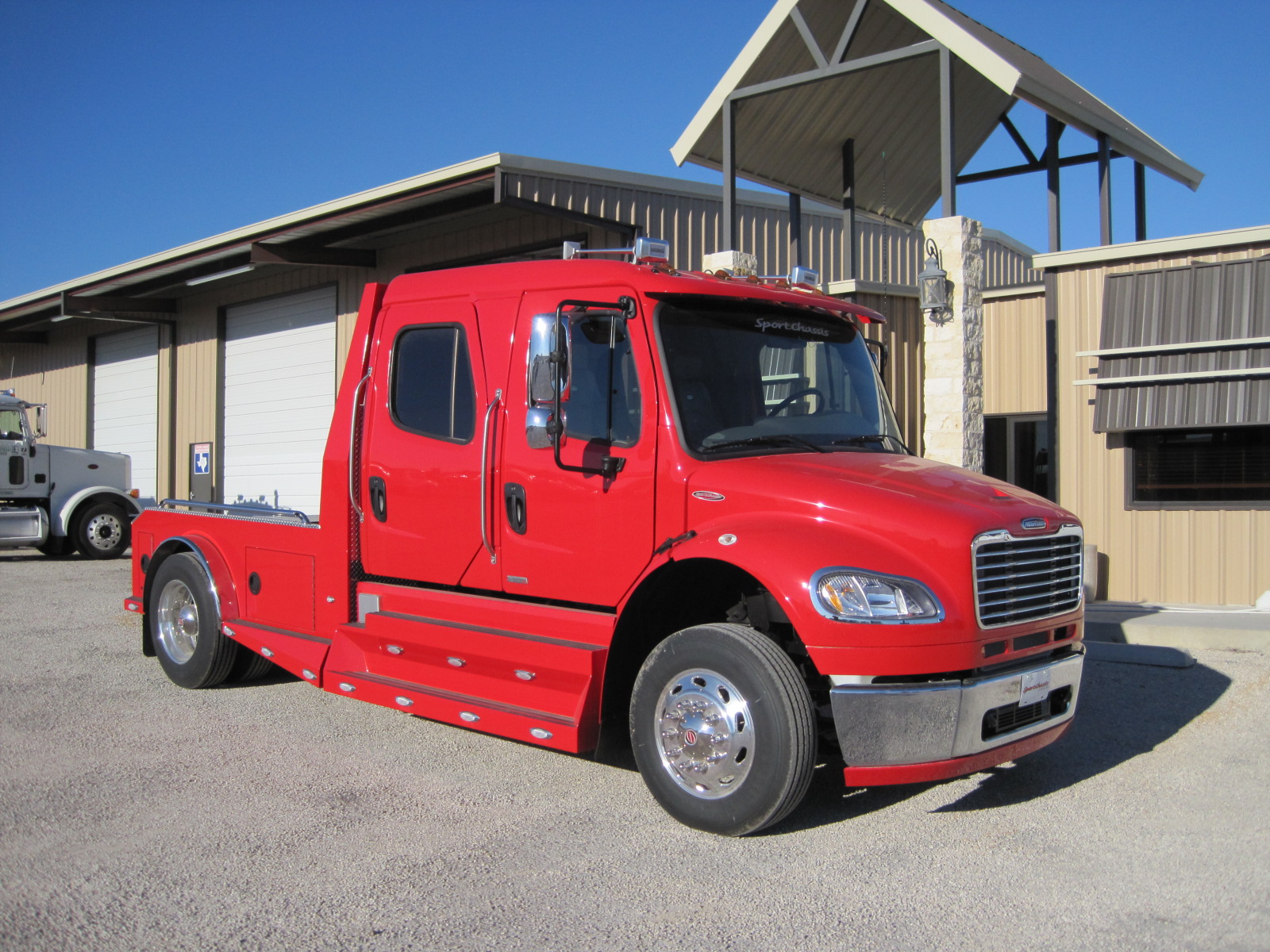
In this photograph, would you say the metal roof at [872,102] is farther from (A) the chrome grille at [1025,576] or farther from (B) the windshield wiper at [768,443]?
(A) the chrome grille at [1025,576]

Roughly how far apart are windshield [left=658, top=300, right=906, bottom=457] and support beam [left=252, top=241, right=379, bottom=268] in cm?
1331

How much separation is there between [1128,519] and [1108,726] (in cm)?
486

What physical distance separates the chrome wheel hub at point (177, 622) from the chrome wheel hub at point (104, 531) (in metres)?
11.7

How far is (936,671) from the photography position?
429cm

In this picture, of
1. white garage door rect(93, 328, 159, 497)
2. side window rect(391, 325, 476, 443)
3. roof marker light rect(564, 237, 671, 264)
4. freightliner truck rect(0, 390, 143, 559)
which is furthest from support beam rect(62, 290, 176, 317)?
roof marker light rect(564, 237, 671, 264)

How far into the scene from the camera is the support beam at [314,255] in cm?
1714

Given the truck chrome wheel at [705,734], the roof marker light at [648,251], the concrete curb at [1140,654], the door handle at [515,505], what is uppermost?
the roof marker light at [648,251]

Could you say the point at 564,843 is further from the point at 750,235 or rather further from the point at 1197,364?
the point at 750,235

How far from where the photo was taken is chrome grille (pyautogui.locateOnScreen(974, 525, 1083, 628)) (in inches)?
174

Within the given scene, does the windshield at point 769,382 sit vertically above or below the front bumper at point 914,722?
above

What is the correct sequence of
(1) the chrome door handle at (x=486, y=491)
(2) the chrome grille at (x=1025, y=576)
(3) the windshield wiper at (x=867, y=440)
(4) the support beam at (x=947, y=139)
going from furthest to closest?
(4) the support beam at (x=947, y=139) < (1) the chrome door handle at (x=486, y=491) < (3) the windshield wiper at (x=867, y=440) < (2) the chrome grille at (x=1025, y=576)

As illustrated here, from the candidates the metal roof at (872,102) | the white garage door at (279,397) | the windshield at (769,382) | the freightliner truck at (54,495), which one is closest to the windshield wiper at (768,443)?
the windshield at (769,382)

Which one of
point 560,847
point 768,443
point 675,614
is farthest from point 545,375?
point 560,847

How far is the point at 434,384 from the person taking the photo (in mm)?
6008
